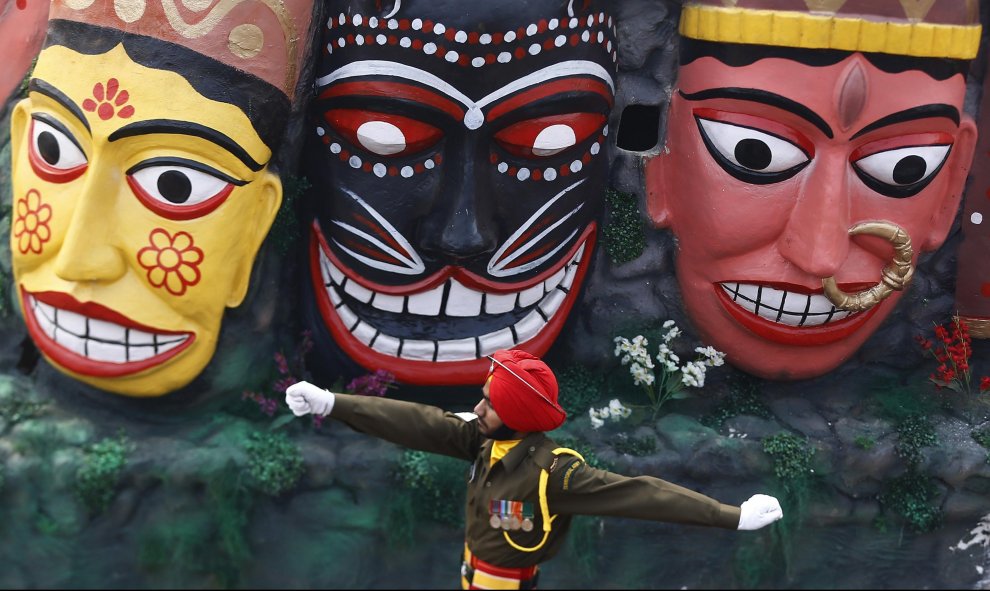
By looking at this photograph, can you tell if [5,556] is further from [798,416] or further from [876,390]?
[876,390]

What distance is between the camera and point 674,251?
19.0 feet

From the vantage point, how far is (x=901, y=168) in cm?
544

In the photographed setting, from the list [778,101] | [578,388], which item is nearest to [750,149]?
[778,101]

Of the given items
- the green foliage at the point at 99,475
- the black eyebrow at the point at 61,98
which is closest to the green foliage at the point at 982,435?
the green foliage at the point at 99,475

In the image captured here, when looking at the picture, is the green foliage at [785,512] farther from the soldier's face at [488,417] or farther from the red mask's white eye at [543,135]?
the soldier's face at [488,417]

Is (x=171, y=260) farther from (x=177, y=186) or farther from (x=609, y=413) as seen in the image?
(x=609, y=413)

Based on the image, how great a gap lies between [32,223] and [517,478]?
2.44 metres

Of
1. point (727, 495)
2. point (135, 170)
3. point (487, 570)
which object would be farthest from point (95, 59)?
point (727, 495)

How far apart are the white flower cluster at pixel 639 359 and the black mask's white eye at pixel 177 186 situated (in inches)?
77.3

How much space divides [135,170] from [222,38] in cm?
63

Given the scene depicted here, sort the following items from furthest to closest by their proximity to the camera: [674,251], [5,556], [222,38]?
[674,251] → [5,556] → [222,38]

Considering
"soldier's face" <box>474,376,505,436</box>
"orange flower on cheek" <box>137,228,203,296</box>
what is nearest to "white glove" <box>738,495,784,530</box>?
"soldier's face" <box>474,376,505,436</box>

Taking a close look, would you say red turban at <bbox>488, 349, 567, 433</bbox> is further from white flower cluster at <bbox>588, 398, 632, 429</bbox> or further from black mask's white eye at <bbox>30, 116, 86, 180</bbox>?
black mask's white eye at <bbox>30, 116, 86, 180</bbox>

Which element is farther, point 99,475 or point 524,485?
point 99,475
